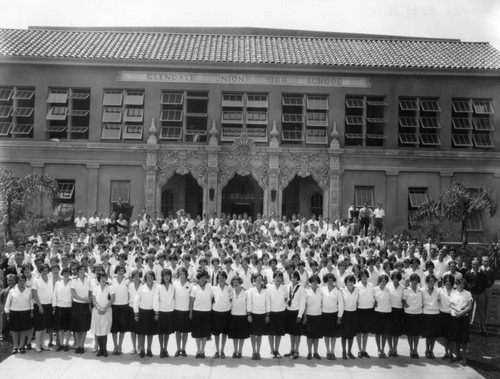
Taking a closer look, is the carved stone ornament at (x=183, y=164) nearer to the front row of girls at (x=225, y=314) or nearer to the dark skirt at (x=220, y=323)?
the front row of girls at (x=225, y=314)

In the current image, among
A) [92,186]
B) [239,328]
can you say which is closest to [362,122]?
[92,186]

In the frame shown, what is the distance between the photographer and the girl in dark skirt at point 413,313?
37.0 ft

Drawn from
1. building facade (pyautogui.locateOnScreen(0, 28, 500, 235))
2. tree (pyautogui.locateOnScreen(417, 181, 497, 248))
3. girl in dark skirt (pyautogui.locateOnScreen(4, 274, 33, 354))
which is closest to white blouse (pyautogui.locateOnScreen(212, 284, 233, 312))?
girl in dark skirt (pyautogui.locateOnScreen(4, 274, 33, 354))

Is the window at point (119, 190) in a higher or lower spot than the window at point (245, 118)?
lower

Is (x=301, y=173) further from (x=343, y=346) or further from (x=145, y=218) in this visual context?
(x=343, y=346)

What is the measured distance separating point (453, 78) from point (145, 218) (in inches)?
700

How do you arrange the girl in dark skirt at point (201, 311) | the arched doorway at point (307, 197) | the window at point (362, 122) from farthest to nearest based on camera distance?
the arched doorway at point (307, 197) → the window at point (362, 122) → the girl in dark skirt at point (201, 311)

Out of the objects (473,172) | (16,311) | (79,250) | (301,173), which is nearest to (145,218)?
(79,250)

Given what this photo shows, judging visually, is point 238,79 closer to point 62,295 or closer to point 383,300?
point 383,300

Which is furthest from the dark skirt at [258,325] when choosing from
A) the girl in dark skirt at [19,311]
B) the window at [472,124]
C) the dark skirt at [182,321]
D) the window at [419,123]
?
the window at [472,124]

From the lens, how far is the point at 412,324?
11266mm

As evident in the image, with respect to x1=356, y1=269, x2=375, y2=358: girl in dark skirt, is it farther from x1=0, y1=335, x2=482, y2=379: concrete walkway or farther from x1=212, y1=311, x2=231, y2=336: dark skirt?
x1=212, y1=311, x2=231, y2=336: dark skirt

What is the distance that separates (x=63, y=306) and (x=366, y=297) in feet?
21.3

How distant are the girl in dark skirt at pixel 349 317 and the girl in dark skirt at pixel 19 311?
6613 millimetres
